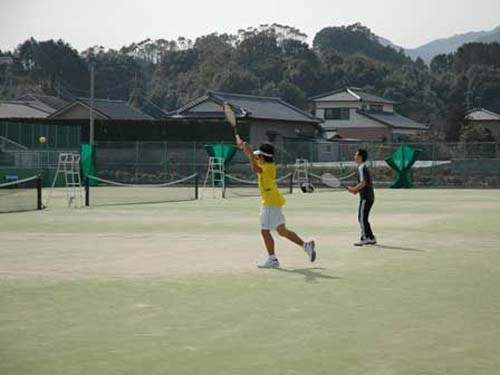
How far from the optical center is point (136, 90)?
11350 cm

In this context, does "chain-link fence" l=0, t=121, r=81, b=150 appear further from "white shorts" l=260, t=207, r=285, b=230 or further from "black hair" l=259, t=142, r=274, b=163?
"white shorts" l=260, t=207, r=285, b=230

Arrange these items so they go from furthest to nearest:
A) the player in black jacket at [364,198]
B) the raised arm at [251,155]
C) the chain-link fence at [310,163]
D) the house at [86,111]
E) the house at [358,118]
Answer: the house at [358,118] < the house at [86,111] < the chain-link fence at [310,163] < the player in black jacket at [364,198] < the raised arm at [251,155]

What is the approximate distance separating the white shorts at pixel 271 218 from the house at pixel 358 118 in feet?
237

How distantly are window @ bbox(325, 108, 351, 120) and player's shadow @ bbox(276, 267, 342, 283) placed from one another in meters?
75.4

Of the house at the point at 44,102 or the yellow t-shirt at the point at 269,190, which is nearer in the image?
the yellow t-shirt at the point at 269,190

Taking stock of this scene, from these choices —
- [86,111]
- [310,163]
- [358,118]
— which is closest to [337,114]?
[358,118]

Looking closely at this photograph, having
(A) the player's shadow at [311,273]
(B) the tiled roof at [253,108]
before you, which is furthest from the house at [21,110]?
(A) the player's shadow at [311,273]

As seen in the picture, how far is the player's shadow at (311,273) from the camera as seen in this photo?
11.0 metres

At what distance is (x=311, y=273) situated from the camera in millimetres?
11445

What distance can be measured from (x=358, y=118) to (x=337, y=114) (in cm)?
227

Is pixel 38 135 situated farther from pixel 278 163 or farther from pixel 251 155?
pixel 251 155

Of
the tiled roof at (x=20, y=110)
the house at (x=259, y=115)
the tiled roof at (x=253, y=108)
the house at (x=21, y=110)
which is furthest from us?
the house at (x=21, y=110)

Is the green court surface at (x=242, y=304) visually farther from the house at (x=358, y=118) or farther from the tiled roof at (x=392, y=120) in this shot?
the house at (x=358, y=118)

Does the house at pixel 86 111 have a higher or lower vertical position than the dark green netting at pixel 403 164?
higher
